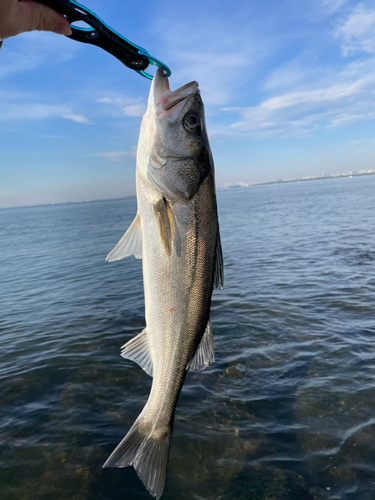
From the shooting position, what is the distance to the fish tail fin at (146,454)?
3.25 metres

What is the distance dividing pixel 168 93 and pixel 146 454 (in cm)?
356

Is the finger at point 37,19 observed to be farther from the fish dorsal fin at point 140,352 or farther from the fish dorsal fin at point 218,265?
the fish dorsal fin at point 140,352

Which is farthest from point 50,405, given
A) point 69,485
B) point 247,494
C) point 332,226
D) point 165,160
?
point 332,226

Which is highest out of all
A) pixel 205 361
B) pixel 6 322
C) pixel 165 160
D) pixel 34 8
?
pixel 34 8

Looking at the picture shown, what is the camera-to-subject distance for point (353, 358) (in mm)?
8023

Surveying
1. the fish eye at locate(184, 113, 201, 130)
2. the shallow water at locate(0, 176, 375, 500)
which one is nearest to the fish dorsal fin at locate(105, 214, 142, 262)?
the fish eye at locate(184, 113, 201, 130)

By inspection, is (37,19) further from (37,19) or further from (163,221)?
(163,221)

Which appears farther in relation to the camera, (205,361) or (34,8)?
(205,361)

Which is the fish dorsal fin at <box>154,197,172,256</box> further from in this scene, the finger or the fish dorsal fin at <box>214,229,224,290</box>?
the finger

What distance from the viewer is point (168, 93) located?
10.8 feet

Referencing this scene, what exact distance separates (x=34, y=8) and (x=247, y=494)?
6048 mm

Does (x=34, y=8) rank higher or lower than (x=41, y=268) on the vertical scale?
higher

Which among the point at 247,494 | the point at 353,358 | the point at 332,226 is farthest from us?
the point at 332,226

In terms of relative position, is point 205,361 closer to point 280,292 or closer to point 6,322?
point 280,292
